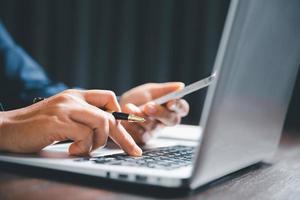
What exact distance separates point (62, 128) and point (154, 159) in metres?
0.14

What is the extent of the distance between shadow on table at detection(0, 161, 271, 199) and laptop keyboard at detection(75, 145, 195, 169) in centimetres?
4

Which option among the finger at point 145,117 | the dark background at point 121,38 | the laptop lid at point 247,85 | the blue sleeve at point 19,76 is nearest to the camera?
the laptop lid at point 247,85

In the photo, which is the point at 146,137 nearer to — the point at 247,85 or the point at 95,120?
the point at 95,120

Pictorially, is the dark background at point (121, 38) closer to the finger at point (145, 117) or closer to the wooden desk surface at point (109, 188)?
the finger at point (145, 117)

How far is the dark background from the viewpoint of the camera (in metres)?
2.10

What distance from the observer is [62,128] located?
645 mm

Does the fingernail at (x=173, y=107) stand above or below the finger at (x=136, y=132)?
above

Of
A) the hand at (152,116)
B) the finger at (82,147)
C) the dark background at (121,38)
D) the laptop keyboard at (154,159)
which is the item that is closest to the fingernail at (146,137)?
the hand at (152,116)

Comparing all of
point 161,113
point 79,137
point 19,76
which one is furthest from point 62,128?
point 19,76

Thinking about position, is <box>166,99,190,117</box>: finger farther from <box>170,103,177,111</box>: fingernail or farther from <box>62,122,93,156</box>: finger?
<box>62,122,93,156</box>: finger

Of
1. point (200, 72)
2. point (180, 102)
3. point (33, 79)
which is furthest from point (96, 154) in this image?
point (200, 72)

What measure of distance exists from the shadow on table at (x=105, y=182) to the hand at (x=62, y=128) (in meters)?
0.05

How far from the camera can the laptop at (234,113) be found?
498 millimetres

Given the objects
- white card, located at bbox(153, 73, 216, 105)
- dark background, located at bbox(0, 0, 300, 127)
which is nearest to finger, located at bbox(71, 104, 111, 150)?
white card, located at bbox(153, 73, 216, 105)
